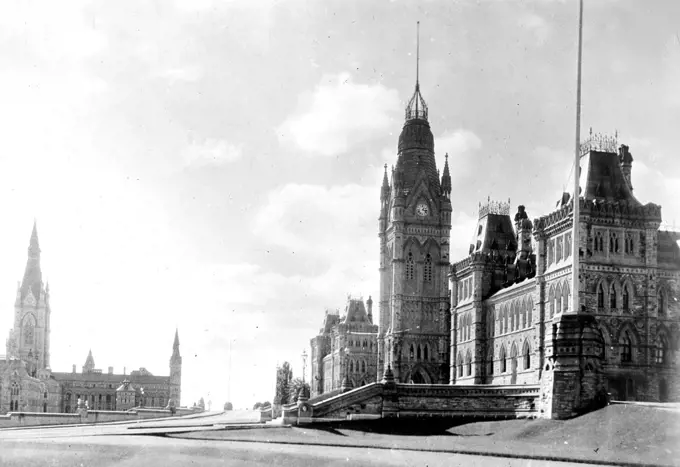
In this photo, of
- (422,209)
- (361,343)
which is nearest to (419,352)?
(422,209)

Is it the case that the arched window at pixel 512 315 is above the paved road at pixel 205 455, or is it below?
above

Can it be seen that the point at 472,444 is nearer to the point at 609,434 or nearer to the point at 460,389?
the point at 609,434

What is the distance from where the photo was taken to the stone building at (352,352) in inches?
5315

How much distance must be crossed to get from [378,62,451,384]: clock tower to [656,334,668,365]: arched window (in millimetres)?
39716

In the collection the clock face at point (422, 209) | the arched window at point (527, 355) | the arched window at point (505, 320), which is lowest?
the arched window at point (527, 355)

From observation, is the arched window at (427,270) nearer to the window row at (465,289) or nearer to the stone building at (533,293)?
the stone building at (533,293)

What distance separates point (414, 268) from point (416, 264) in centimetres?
51

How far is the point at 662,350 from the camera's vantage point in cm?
6556

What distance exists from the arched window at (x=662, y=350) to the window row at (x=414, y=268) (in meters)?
43.4

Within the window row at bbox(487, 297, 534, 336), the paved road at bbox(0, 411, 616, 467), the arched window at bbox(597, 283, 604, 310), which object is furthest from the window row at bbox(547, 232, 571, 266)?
the paved road at bbox(0, 411, 616, 467)

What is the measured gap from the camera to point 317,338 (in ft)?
536

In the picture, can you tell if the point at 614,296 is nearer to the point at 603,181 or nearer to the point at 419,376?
the point at 603,181

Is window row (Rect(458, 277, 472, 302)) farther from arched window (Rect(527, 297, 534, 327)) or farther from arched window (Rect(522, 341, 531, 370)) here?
arched window (Rect(522, 341, 531, 370))

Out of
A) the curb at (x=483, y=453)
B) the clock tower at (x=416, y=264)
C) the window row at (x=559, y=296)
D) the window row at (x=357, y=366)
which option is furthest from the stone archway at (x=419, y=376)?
the curb at (x=483, y=453)
